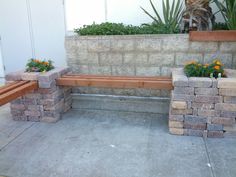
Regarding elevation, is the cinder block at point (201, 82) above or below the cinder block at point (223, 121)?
above

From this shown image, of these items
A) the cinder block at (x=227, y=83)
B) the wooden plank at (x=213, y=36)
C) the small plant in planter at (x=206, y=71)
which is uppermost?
the wooden plank at (x=213, y=36)

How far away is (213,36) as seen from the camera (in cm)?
300

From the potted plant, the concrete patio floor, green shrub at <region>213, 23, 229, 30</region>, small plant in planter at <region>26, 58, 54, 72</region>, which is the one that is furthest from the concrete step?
green shrub at <region>213, 23, 229, 30</region>

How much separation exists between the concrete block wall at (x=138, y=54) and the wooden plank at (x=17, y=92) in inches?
30.5

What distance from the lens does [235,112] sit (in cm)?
259

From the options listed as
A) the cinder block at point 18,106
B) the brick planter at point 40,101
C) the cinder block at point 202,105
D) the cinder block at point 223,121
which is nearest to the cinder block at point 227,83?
the cinder block at point 202,105

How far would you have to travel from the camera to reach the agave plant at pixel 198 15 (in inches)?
123

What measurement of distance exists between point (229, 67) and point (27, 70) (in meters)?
2.67

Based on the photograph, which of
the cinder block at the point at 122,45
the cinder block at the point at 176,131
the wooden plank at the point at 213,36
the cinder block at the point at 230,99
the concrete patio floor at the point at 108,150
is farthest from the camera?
the cinder block at the point at 122,45

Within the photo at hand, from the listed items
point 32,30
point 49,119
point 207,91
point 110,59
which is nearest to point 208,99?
point 207,91

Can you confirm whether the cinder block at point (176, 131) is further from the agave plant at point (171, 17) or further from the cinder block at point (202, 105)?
the agave plant at point (171, 17)

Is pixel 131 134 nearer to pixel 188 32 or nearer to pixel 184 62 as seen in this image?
pixel 184 62

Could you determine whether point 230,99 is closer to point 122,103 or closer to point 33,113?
point 122,103

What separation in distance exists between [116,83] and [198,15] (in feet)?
4.64
